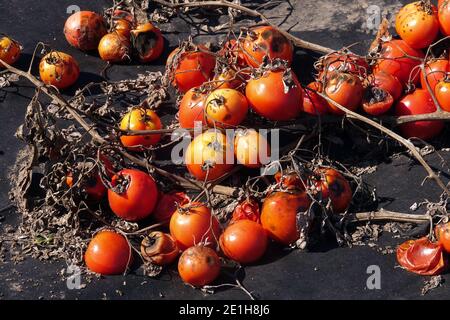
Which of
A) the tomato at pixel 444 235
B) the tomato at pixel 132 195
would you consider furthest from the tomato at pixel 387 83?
the tomato at pixel 132 195

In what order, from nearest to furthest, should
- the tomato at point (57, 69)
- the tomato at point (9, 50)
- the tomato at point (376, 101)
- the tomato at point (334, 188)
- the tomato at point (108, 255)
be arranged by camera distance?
the tomato at point (108, 255) → the tomato at point (334, 188) → the tomato at point (376, 101) → the tomato at point (57, 69) → the tomato at point (9, 50)

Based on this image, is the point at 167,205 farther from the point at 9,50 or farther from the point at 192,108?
the point at 9,50

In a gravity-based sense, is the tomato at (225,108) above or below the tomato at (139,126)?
above

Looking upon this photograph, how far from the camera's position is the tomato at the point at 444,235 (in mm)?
3184

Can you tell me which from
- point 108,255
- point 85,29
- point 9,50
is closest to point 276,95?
point 108,255

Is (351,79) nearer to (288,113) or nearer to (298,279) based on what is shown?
(288,113)

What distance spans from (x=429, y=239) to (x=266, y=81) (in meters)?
0.96

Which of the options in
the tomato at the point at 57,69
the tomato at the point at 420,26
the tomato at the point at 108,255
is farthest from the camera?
the tomato at the point at 57,69

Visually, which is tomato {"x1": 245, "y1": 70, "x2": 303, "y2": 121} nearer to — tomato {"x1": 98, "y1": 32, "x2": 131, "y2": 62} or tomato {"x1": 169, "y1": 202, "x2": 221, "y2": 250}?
tomato {"x1": 169, "y1": 202, "x2": 221, "y2": 250}

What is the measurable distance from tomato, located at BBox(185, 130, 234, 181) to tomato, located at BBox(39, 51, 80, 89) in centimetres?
105

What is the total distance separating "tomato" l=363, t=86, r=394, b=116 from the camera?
3.66 m

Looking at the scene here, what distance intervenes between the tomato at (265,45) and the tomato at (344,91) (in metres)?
0.36

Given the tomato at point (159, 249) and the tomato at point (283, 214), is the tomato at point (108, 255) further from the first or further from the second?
the tomato at point (283, 214)

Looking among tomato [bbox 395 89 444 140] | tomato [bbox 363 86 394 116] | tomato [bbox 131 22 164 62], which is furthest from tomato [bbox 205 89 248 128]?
tomato [bbox 131 22 164 62]
